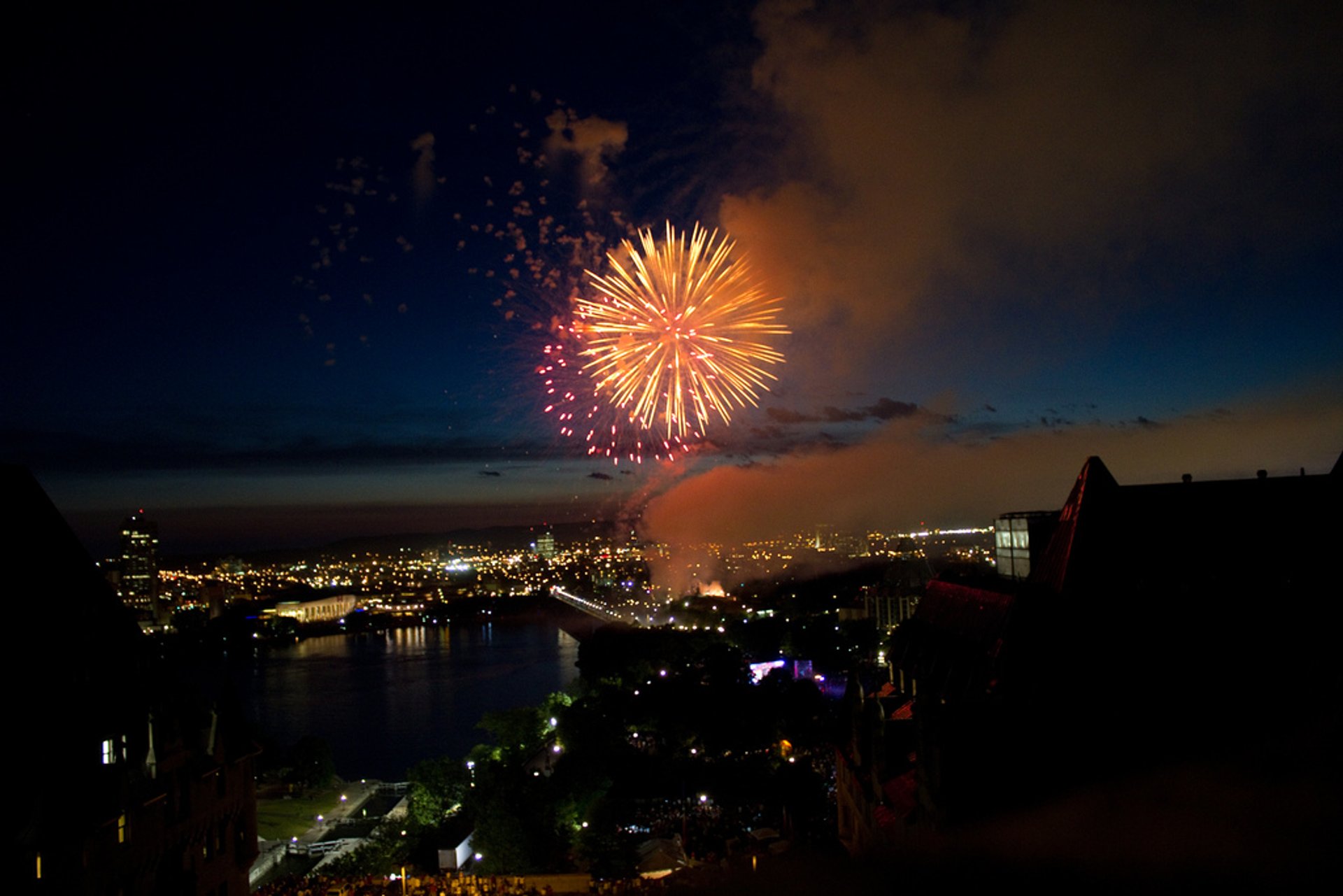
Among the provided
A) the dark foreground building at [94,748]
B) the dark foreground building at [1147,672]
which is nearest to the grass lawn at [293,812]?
the dark foreground building at [94,748]

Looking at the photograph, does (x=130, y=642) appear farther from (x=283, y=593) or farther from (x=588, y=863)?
(x=283, y=593)

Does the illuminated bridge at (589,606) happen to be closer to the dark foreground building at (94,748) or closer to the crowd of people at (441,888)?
the crowd of people at (441,888)

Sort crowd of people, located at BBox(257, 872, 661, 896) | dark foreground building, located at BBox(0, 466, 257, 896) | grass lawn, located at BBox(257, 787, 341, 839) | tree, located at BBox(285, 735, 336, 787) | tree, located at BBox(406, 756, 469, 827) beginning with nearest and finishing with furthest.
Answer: dark foreground building, located at BBox(0, 466, 257, 896) → crowd of people, located at BBox(257, 872, 661, 896) → tree, located at BBox(406, 756, 469, 827) → grass lawn, located at BBox(257, 787, 341, 839) → tree, located at BBox(285, 735, 336, 787)

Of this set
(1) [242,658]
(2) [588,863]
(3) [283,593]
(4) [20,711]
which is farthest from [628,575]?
(4) [20,711]

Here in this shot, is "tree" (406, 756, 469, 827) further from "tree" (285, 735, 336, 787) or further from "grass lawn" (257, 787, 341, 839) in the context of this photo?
"tree" (285, 735, 336, 787)

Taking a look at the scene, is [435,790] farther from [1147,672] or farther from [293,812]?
[1147,672]

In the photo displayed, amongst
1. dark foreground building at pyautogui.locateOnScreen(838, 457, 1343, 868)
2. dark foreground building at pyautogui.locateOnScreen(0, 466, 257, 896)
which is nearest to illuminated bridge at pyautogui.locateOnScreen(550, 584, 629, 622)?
dark foreground building at pyautogui.locateOnScreen(0, 466, 257, 896)

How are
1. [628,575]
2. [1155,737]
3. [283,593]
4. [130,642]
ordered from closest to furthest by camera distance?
[1155,737]
[130,642]
[283,593]
[628,575]
